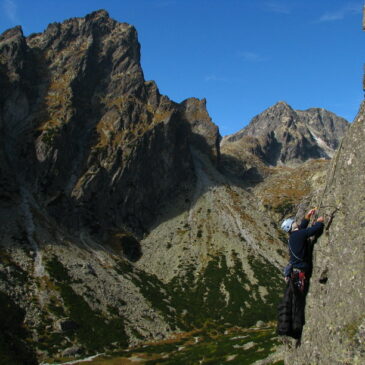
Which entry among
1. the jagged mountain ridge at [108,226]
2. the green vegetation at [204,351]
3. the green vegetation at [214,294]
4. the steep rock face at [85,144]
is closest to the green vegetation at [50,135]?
the steep rock face at [85,144]

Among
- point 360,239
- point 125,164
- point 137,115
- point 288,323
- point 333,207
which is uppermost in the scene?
point 137,115

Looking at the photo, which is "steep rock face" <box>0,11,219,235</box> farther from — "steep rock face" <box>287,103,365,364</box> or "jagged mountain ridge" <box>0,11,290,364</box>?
"steep rock face" <box>287,103,365,364</box>

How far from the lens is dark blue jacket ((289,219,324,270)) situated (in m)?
14.3

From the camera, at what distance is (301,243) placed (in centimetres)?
1432

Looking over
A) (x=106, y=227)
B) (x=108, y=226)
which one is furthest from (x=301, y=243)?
(x=108, y=226)

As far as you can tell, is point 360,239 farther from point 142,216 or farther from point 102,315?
point 142,216

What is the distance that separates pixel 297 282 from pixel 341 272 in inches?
77.4

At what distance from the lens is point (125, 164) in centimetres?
16412

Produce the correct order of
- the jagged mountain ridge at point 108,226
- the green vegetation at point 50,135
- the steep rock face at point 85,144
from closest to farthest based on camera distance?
the jagged mountain ridge at point 108,226 → the steep rock face at point 85,144 → the green vegetation at point 50,135

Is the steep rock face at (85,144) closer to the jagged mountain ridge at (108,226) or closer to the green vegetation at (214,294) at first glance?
the jagged mountain ridge at (108,226)

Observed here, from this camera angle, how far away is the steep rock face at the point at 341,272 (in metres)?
11.9

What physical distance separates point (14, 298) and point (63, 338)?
1414 centimetres

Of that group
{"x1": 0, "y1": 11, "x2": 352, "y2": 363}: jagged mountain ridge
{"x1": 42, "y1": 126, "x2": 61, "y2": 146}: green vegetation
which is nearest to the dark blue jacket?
{"x1": 0, "y1": 11, "x2": 352, "y2": 363}: jagged mountain ridge

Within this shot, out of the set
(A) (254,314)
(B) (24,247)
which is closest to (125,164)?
(B) (24,247)
